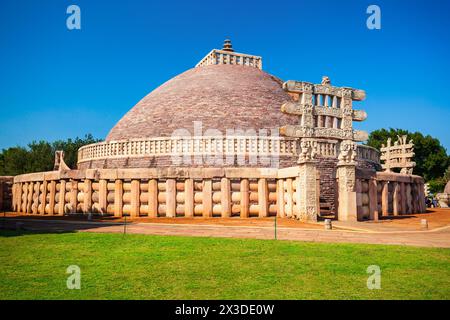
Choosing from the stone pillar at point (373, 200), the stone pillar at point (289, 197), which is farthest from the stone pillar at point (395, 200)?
the stone pillar at point (289, 197)

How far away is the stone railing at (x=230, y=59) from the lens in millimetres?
34344

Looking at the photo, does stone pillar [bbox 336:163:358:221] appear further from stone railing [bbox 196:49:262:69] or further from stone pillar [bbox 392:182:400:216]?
stone railing [bbox 196:49:262:69]

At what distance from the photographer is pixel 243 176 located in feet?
48.6

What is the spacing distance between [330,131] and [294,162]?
523 cm

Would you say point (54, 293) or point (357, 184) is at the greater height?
point (357, 184)

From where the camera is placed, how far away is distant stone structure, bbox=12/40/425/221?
1427cm

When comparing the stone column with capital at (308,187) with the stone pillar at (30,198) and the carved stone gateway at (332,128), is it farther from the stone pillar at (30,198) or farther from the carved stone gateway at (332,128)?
the stone pillar at (30,198)

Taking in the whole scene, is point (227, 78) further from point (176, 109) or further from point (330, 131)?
point (330, 131)

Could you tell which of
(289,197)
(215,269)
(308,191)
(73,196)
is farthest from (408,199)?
(73,196)

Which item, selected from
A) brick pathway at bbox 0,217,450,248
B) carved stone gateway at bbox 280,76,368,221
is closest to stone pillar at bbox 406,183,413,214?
carved stone gateway at bbox 280,76,368,221

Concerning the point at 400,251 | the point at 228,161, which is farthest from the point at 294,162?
the point at 400,251

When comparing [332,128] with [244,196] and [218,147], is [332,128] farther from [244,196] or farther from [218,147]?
[218,147]
